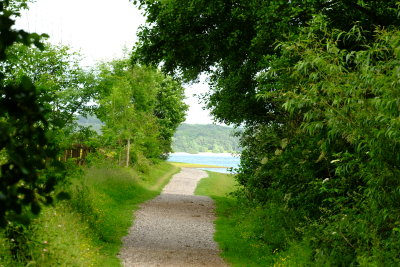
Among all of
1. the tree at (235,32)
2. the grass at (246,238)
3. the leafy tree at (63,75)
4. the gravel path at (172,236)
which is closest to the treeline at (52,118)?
the leafy tree at (63,75)

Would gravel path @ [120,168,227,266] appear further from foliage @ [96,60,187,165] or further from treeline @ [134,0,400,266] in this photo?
foliage @ [96,60,187,165]

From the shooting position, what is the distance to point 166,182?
108 feet

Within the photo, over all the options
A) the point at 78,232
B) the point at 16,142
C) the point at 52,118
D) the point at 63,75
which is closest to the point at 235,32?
the point at 78,232

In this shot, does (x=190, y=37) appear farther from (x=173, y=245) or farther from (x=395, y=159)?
(x=395, y=159)

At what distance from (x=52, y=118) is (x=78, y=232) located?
7451 millimetres

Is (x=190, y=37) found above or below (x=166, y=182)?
above

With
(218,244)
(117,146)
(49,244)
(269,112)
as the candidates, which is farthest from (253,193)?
(117,146)

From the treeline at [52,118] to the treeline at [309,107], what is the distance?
4176 mm

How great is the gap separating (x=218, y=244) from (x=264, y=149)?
196 inches

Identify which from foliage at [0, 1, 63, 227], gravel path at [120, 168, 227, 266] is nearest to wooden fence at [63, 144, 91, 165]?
gravel path at [120, 168, 227, 266]

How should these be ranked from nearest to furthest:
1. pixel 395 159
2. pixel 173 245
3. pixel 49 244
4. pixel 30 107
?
pixel 30 107, pixel 395 159, pixel 49 244, pixel 173 245

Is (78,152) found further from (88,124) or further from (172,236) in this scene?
(172,236)

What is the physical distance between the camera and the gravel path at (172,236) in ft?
35.8

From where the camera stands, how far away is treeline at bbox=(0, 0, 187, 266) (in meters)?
2.13
